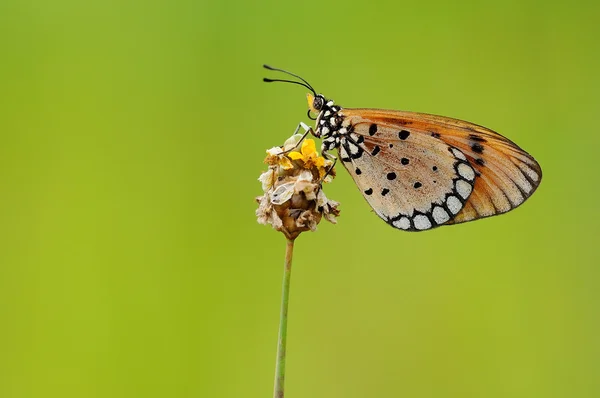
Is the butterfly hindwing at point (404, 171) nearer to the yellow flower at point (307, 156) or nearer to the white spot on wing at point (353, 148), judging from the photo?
the white spot on wing at point (353, 148)

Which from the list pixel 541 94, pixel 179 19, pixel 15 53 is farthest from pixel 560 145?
pixel 15 53

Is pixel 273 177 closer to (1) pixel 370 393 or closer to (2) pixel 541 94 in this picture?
(1) pixel 370 393

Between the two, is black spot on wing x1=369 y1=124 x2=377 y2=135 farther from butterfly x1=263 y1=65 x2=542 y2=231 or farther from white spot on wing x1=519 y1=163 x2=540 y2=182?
white spot on wing x1=519 y1=163 x2=540 y2=182

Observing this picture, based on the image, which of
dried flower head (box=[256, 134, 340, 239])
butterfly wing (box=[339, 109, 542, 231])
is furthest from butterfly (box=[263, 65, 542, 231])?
dried flower head (box=[256, 134, 340, 239])

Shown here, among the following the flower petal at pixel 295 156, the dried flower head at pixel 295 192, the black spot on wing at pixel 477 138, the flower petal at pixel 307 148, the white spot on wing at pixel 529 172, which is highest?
the black spot on wing at pixel 477 138

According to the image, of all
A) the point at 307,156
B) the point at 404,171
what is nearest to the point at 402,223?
the point at 404,171

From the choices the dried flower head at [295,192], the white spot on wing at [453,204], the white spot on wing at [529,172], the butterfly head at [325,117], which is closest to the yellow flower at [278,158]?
the dried flower head at [295,192]
